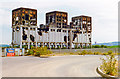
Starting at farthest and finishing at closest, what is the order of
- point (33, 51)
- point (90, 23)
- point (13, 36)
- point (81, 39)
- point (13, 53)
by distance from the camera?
point (90, 23) < point (81, 39) < point (13, 36) < point (33, 51) < point (13, 53)

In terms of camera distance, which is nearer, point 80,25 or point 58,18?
point 58,18

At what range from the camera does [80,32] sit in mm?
40438

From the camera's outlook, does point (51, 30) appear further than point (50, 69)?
Yes

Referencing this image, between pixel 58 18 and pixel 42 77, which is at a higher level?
pixel 58 18

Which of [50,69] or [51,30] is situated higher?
[51,30]

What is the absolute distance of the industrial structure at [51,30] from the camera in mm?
30031

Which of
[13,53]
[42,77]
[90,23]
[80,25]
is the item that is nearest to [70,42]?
[80,25]

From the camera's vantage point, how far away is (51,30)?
33.8 m

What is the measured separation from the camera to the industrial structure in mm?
30031

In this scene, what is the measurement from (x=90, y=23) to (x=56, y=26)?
13.0 m

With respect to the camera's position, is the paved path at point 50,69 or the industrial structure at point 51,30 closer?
the paved path at point 50,69

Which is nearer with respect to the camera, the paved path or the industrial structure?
the paved path

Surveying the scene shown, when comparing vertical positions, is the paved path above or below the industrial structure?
below

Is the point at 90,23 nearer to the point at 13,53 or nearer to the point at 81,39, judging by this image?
the point at 81,39
